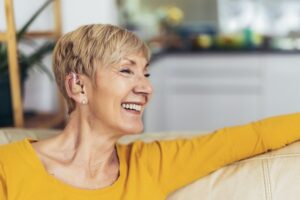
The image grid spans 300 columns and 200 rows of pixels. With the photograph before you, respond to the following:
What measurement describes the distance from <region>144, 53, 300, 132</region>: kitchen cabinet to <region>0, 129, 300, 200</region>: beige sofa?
234cm

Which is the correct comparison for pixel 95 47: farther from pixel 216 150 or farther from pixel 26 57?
pixel 26 57

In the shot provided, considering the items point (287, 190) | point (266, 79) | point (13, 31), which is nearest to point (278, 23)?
point (266, 79)

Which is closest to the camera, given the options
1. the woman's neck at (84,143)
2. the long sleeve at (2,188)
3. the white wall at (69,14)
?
the long sleeve at (2,188)

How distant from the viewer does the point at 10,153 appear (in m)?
1.28

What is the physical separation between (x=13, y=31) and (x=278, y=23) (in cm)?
358

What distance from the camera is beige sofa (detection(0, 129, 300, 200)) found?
4.31ft

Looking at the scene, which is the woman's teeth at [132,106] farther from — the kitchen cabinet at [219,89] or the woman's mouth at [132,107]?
the kitchen cabinet at [219,89]

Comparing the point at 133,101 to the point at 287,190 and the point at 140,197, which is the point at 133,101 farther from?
the point at 287,190

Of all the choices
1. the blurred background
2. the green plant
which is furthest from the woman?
the blurred background

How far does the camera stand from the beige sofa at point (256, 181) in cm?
131

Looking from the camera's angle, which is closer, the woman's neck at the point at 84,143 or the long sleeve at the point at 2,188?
the long sleeve at the point at 2,188

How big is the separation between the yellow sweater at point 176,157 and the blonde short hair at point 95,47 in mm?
236

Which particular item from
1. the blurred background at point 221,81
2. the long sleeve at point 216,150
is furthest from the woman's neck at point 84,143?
the blurred background at point 221,81

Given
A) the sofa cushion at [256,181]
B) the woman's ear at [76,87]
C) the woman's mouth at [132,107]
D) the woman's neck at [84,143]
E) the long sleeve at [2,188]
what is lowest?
the sofa cushion at [256,181]
